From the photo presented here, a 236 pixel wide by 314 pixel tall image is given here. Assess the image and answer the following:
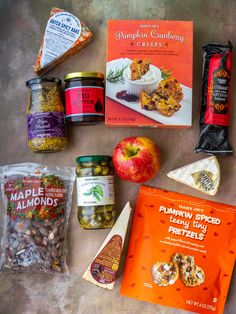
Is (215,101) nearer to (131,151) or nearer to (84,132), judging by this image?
(131,151)

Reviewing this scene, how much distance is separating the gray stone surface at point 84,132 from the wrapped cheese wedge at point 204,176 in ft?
0.14

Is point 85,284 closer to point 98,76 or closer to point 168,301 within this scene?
point 168,301

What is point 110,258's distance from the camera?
1.18 m

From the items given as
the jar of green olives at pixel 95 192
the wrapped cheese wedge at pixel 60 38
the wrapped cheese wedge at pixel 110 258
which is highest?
the wrapped cheese wedge at pixel 60 38

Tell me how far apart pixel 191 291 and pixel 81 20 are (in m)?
0.90

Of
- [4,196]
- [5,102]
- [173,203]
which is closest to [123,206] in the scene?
[173,203]

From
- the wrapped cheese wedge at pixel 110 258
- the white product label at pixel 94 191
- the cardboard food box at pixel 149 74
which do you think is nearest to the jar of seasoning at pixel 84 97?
the cardboard food box at pixel 149 74

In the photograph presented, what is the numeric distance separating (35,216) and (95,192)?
0.20m

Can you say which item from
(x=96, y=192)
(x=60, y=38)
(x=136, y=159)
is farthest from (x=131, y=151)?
(x=60, y=38)

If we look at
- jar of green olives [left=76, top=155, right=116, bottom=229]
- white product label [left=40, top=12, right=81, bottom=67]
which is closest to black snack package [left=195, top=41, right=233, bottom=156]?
jar of green olives [left=76, top=155, right=116, bottom=229]

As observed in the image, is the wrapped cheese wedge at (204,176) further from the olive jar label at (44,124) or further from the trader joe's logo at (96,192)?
the olive jar label at (44,124)

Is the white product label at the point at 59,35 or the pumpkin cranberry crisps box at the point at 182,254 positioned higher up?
the white product label at the point at 59,35

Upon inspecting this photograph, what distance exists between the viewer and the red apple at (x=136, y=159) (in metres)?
1.11

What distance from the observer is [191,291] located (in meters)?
1.18
